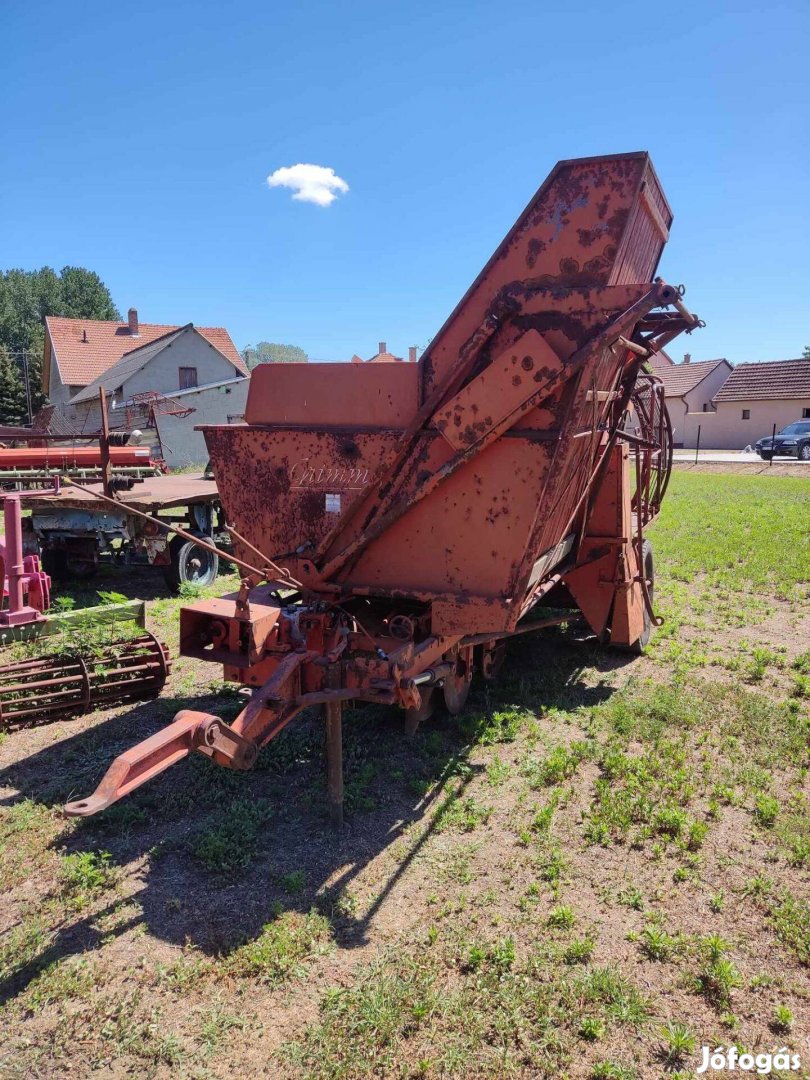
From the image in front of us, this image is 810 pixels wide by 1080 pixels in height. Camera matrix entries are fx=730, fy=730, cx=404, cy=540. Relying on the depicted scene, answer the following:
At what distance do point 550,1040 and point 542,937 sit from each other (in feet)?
1.68

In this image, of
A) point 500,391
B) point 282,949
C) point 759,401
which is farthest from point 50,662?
point 759,401

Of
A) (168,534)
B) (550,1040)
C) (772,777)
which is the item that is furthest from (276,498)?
(168,534)

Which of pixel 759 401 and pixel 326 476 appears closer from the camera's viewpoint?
pixel 326 476

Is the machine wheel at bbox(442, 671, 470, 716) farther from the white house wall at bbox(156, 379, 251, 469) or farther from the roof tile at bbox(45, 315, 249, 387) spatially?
the roof tile at bbox(45, 315, 249, 387)

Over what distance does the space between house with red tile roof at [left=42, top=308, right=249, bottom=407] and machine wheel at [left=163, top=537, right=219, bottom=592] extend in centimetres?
2495

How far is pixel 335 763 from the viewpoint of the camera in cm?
364

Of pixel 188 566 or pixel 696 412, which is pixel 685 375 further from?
pixel 188 566

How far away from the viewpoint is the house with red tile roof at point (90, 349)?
34.1 meters

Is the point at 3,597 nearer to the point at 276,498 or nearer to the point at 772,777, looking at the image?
the point at 276,498

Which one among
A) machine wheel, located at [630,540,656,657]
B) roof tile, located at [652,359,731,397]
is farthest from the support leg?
roof tile, located at [652,359,731,397]

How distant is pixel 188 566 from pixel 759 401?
3685 centimetres

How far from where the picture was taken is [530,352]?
3457 mm

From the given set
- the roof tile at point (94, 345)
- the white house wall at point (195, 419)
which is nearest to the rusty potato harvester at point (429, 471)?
the white house wall at point (195, 419)

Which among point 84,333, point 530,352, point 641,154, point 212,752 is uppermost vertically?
point 84,333
